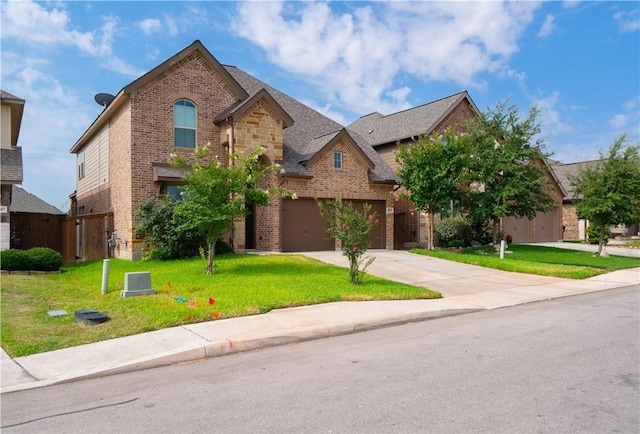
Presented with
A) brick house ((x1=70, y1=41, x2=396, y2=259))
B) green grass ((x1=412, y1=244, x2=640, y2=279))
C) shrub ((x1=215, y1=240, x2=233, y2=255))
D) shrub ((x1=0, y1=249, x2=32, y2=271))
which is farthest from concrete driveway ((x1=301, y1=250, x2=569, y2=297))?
shrub ((x1=0, y1=249, x2=32, y2=271))

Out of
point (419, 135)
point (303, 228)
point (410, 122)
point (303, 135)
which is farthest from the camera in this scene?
point (410, 122)

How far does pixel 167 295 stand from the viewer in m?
10.7

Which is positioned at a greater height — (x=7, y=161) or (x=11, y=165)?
(x=7, y=161)

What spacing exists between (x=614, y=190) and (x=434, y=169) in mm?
8303

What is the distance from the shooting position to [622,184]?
70.6 ft

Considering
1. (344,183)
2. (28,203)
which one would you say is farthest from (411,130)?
(28,203)

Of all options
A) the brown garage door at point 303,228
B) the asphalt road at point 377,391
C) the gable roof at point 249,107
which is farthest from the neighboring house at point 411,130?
the asphalt road at point 377,391

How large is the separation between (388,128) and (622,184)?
13085mm

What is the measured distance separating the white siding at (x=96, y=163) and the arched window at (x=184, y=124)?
452cm

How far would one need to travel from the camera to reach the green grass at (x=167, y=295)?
26.6 feet

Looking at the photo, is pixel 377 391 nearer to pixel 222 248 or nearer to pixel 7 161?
pixel 222 248

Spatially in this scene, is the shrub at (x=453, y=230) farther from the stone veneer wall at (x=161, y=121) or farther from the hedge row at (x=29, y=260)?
the hedge row at (x=29, y=260)

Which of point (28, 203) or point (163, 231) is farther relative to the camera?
point (28, 203)

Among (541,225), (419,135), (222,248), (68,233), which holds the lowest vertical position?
(222,248)
